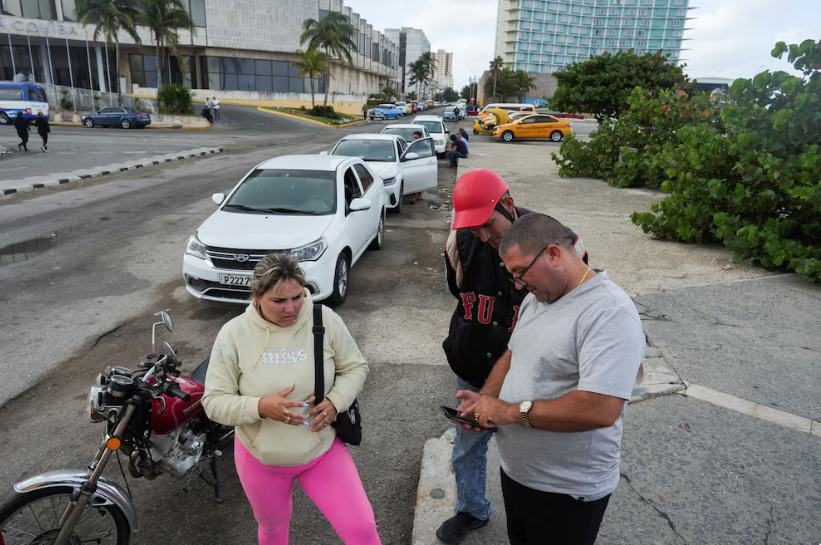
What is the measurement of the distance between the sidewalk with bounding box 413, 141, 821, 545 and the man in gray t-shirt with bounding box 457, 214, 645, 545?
1129 millimetres

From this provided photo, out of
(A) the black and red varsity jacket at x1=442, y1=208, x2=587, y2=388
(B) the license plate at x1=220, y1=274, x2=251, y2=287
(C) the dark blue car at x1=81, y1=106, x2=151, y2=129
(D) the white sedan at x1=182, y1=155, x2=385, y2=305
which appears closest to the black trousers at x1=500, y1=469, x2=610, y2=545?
(A) the black and red varsity jacket at x1=442, y1=208, x2=587, y2=388

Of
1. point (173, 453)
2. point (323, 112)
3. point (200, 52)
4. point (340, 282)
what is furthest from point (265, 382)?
point (200, 52)

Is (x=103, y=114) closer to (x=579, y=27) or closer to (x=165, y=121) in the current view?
(x=165, y=121)

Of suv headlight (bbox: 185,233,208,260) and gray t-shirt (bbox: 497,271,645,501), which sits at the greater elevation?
gray t-shirt (bbox: 497,271,645,501)

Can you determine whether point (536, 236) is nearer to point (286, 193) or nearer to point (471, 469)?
point (471, 469)

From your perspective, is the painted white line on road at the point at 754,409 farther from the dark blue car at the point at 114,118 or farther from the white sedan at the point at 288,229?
the dark blue car at the point at 114,118

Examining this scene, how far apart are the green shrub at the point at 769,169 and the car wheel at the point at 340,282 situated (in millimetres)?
5480

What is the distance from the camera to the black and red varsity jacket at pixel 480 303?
2.62 m

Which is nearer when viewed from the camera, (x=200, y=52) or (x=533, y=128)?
(x=533, y=128)

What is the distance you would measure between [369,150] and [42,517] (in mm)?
10600

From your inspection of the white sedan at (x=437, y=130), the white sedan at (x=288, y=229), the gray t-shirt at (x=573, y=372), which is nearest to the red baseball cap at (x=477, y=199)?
the gray t-shirt at (x=573, y=372)

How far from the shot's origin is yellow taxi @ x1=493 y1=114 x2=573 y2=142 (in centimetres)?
3228

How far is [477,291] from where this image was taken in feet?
8.74

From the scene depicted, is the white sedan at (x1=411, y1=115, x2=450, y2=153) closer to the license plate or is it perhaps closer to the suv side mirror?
the suv side mirror
